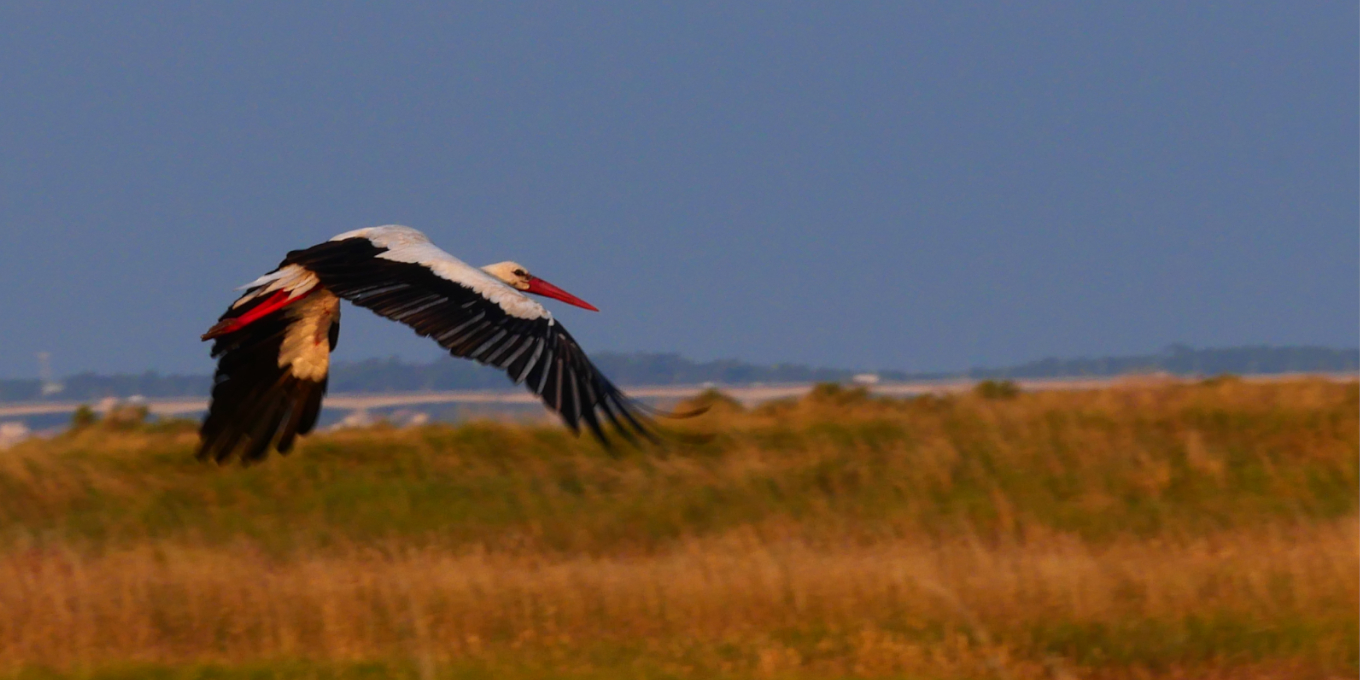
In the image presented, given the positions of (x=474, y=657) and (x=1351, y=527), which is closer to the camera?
(x=474, y=657)

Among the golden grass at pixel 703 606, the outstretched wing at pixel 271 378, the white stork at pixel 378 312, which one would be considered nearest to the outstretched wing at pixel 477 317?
the white stork at pixel 378 312

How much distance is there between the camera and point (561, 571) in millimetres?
10852

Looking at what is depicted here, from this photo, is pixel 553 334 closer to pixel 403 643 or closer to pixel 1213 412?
pixel 403 643

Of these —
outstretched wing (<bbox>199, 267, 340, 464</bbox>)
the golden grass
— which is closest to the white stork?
outstretched wing (<bbox>199, 267, 340, 464</bbox>)

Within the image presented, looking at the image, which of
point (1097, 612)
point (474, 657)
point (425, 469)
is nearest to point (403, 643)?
point (474, 657)

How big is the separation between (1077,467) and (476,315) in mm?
8619

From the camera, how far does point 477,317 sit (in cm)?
658

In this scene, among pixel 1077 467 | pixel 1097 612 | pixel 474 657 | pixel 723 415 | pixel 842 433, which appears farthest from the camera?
pixel 723 415

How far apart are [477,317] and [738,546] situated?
5123mm

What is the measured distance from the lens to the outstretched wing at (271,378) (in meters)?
7.78

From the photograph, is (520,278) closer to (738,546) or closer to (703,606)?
(703,606)

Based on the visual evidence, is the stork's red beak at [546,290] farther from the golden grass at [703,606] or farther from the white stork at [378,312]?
the golden grass at [703,606]

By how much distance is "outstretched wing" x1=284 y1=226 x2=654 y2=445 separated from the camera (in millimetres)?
6188

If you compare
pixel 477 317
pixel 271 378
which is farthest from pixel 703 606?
pixel 477 317
